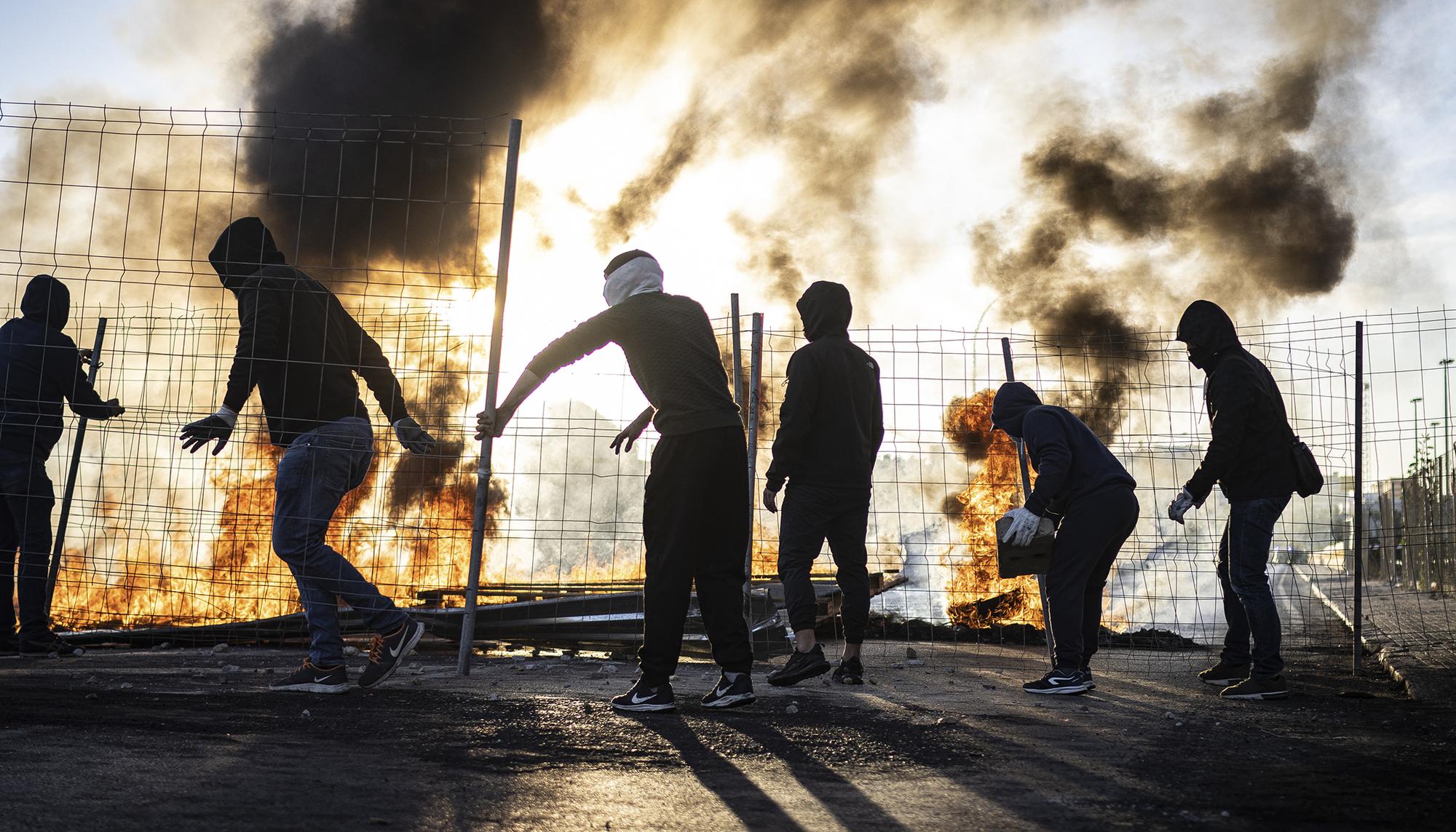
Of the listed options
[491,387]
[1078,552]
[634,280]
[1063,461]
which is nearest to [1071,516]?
[1078,552]

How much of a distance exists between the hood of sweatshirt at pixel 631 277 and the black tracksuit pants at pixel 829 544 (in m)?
1.57

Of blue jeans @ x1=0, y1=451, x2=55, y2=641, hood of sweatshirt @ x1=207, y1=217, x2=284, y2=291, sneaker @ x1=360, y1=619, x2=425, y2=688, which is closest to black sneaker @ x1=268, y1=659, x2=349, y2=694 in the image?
sneaker @ x1=360, y1=619, x2=425, y2=688

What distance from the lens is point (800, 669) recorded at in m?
5.08

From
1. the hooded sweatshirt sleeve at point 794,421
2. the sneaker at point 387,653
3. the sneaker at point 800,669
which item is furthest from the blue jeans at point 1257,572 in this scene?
the sneaker at point 387,653

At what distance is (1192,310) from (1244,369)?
43 centimetres

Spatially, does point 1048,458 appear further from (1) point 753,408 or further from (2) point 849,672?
(1) point 753,408

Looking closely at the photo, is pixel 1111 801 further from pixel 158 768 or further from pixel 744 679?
pixel 158 768

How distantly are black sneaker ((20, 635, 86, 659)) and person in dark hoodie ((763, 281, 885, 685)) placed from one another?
4718 millimetres

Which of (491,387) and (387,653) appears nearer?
(387,653)

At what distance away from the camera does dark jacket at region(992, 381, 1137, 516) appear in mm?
4980

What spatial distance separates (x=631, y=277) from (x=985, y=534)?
553 cm

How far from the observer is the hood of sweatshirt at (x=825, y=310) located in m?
5.72

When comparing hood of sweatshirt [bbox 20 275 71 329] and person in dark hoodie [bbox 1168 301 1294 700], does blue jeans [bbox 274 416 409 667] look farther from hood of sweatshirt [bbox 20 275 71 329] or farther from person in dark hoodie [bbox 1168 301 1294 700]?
person in dark hoodie [bbox 1168 301 1294 700]

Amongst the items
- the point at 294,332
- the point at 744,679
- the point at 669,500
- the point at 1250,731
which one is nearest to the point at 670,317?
the point at 669,500
